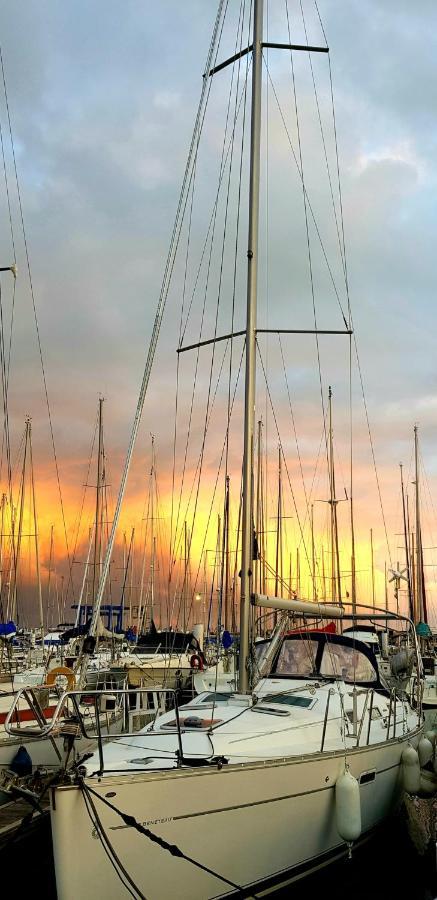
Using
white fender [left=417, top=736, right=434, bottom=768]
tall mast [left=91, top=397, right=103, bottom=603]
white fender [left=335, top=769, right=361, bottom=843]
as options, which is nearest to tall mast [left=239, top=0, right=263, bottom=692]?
white fender [left=335, top=769, right=361, bottom=843]

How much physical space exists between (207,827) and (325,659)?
5.01 meters

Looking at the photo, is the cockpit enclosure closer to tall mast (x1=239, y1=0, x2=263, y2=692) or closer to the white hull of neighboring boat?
tall mast (x1=239, y1=0, x2=263, y2=692)

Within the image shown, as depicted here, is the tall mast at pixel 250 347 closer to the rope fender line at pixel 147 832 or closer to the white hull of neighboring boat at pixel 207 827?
the white hull of neighboring boat at pixel 207 827

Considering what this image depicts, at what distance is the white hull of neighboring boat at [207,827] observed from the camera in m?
5.82

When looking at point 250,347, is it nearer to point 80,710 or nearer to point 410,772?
point 410,772

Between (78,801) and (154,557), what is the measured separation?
34.1 meters

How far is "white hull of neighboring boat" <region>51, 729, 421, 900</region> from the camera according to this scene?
5820 millimetres

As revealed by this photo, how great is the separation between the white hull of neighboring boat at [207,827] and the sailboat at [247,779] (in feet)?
0.04

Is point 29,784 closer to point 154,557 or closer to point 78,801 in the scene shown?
point 78,801

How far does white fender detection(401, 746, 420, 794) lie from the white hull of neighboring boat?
2021 millimetres

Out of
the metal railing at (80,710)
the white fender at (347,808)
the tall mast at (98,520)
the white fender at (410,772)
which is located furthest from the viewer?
the tall mast at (98,520)

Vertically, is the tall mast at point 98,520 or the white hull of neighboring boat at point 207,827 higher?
the tall mast at point 98,520

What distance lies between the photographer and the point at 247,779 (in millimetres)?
6805

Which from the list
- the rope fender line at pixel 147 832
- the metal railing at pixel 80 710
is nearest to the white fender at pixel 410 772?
the metal railing at pixel 80 710
